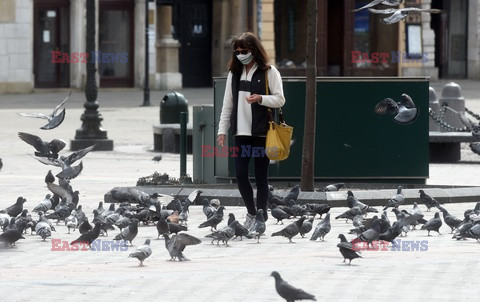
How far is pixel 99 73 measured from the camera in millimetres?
42062

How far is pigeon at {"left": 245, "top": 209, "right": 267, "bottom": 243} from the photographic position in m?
11.3

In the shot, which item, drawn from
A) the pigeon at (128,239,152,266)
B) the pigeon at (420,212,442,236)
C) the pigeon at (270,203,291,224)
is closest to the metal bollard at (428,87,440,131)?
the pigeon at (270,203,291,224)

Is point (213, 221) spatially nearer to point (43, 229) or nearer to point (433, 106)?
point (43, 229)

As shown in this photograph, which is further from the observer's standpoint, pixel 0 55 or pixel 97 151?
pixel 0 55

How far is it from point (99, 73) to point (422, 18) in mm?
10214

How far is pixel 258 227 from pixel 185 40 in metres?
32.9

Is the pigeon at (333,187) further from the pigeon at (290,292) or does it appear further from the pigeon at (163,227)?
the pigeon at (290,292)

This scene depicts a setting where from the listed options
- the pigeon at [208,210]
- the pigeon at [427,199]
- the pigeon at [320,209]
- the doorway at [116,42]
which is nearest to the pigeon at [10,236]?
the pigeon at [208,210]

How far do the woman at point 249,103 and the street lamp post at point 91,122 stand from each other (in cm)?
1073

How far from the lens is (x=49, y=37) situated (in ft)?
135

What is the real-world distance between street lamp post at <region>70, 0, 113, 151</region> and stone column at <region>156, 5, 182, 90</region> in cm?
1897

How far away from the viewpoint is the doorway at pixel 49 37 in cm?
4109

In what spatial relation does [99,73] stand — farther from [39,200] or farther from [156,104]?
[39,200]

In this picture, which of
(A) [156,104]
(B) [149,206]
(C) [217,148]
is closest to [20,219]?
(B) [149,206]
